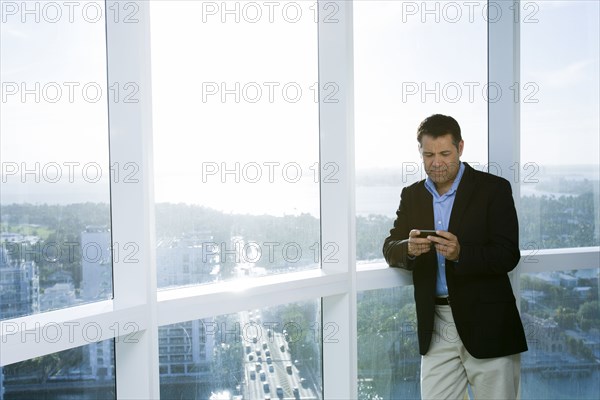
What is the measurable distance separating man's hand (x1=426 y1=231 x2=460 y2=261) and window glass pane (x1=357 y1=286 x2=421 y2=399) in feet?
A: 1.92

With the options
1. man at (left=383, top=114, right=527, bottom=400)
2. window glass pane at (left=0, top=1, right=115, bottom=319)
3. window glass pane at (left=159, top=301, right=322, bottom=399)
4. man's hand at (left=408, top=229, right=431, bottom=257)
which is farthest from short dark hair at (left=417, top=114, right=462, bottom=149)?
window glass pane at (left=0, top=1, right=115, bottom=319)

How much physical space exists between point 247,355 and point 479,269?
1.06 metres

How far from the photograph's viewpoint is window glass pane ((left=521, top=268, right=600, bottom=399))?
3.35m

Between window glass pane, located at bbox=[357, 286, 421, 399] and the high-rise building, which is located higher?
the high-rise building

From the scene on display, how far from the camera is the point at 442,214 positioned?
277 centimetres

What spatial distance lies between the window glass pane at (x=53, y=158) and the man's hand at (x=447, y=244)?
4.26 ft

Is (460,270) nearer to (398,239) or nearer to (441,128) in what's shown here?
(398,239)

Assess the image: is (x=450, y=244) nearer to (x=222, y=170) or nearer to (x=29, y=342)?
(x=222, y=170)

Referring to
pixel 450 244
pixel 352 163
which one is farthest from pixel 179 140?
pixel 450 244

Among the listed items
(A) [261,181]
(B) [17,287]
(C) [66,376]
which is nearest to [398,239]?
(A) [261,181]

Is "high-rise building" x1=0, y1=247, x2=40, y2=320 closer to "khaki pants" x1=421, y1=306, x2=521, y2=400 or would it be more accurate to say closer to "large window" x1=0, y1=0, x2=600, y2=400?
"large window" x1=0, y1=0, x2=600, y2=400

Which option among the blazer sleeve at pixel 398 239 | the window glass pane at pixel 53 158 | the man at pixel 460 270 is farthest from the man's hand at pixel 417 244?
the window glass pane at pixel 53 158

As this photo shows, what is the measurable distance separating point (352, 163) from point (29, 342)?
5.17 feet

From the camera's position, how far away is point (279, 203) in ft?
9.12
